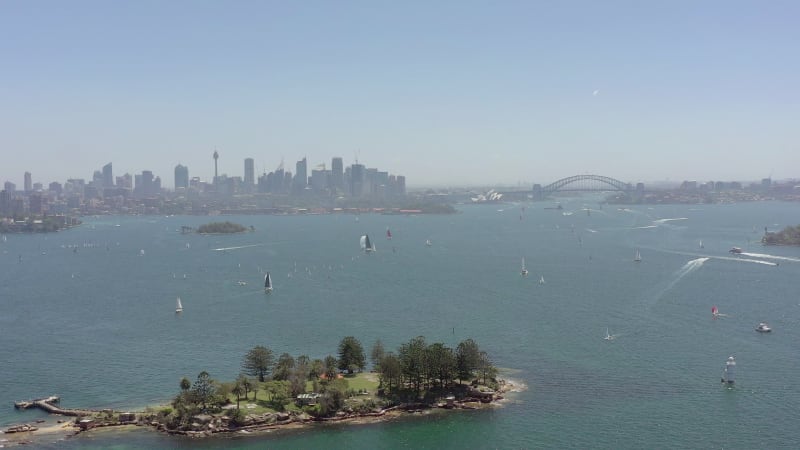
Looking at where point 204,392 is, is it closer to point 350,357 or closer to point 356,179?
point 350,357

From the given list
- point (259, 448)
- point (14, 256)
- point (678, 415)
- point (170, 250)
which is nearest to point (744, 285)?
point (678, 415)

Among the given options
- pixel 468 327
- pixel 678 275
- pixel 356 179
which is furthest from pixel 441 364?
pixel 356 179

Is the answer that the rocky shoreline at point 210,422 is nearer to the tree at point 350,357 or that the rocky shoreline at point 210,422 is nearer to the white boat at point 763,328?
the tree at point 350,357

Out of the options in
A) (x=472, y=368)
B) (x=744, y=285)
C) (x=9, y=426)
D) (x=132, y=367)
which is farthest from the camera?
(x=744, y=285)

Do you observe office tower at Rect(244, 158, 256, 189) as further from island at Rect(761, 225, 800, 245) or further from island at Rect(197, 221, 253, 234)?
island at Rect(761, 225, 800, 245)

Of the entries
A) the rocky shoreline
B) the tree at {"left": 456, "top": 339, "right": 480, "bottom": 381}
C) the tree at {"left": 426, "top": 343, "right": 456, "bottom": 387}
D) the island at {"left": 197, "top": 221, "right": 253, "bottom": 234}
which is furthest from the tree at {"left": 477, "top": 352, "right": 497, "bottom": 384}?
the island at {"left": 197, "top": 221, "right": 253, "bottom": 234}

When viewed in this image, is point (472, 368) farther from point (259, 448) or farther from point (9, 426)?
point (9, 426)
